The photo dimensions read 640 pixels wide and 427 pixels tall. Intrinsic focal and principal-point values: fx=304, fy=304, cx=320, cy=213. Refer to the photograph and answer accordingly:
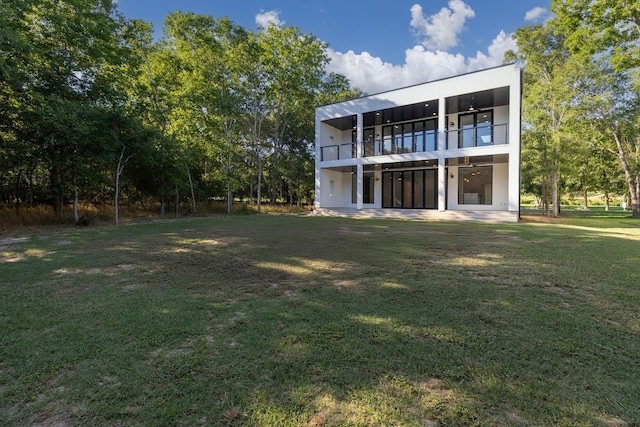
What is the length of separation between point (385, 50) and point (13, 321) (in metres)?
19.6

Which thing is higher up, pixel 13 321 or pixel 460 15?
Answer: pixel 460 15

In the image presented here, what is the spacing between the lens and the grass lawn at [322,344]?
153 cm

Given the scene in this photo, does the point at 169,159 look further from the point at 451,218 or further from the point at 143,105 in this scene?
the point at 451,218

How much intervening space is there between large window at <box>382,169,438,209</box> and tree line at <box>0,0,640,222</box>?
4.71m

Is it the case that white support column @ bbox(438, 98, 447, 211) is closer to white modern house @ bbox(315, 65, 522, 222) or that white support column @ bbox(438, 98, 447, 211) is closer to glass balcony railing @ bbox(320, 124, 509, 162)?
white modern house @ bbox(315, 65, 522, 222)

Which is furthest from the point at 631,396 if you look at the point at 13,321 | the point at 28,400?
the point at 13,321

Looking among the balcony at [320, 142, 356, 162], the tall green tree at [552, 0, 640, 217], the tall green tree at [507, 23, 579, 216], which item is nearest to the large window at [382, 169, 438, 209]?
the balcony at [320, 142, 356, 162]

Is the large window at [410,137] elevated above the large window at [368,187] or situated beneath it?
elevated above

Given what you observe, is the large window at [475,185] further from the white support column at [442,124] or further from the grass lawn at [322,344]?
the grass lawn at [322,344]

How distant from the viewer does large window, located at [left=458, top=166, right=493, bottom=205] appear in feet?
48.9

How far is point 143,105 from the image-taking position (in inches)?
488

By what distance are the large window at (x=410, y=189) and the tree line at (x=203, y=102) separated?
4.71 m

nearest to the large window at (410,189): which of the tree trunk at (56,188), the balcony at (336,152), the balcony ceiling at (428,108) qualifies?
the balcony at (336,152)

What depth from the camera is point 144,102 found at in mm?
12875
